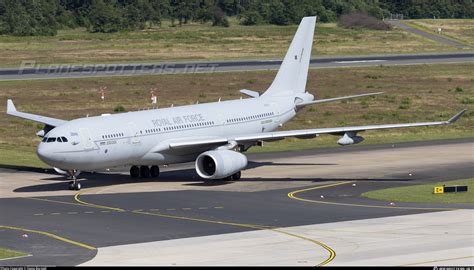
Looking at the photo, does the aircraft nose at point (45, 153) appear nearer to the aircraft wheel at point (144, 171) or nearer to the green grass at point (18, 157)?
the aircraft wheel at point (144, 171)

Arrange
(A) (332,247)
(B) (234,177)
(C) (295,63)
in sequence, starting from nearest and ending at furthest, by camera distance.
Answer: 1. (A) (332,247)
2. (B) (234,177)
3. (C) (295,63)

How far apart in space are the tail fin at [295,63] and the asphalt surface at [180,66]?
5858 centimetres

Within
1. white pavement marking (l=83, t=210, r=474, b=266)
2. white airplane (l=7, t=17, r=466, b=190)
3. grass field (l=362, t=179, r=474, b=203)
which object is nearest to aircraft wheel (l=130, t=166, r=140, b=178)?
white airplane (l=7, t=17, r=466, b=190)

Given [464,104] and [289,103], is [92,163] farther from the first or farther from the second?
[464,104]

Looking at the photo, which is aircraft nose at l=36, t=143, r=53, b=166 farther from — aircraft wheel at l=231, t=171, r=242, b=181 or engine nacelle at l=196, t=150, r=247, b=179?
aircraft wheel at l=231, t=171, r=242, b=181

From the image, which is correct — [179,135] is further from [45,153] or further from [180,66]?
[180,66]

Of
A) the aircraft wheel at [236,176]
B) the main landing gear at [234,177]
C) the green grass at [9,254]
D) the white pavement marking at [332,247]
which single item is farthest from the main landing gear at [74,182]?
the green grass at [9,254]

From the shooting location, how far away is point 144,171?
63.8m

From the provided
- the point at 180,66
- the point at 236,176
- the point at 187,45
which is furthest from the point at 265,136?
the point at 187,45

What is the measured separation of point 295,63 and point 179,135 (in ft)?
43.5

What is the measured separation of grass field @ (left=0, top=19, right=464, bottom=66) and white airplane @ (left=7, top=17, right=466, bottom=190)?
8008 cm

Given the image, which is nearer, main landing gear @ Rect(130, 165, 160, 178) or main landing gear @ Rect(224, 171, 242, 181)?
main landing gear @ Rect(224, 171, 242, 181)

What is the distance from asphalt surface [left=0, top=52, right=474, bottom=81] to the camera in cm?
12962

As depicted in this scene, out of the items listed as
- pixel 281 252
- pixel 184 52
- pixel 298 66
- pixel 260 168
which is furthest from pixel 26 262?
pixel 184 52
